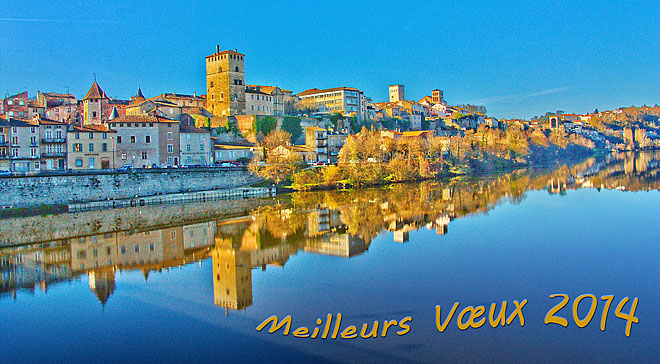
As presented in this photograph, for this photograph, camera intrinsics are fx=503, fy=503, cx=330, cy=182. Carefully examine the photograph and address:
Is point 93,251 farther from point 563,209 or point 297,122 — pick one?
point 297,122

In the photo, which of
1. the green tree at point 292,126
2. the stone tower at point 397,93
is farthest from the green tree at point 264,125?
the stone tower at point 397,93

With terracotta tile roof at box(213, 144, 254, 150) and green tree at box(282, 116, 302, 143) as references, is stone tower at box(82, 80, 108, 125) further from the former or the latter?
green tree at box(282, 116, 302, 143)

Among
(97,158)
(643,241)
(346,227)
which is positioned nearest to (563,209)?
(643,241)

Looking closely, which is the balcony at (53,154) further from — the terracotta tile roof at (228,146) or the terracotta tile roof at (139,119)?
the terracotta tile roof at (228,146)

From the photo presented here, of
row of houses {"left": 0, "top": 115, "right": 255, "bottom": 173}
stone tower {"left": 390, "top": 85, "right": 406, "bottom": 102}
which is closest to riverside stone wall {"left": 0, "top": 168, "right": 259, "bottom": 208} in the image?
row of houses {"left": 0, "top": 115, "right": 255, "bottom": 173}

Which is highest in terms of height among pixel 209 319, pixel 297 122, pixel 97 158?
pixel 297 122

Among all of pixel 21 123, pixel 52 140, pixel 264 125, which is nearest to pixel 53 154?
pixel 52 140
